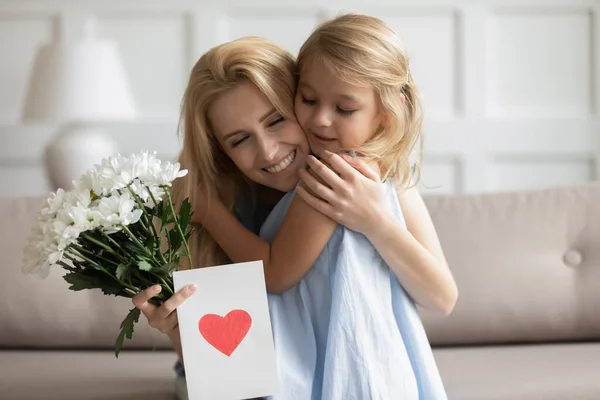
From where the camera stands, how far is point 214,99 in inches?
53.8

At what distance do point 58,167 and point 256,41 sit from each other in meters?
1.35

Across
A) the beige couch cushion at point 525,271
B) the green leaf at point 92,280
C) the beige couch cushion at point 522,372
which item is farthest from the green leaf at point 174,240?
the beige couch cushion at point 525,271

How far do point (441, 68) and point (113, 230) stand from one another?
81.1 inches

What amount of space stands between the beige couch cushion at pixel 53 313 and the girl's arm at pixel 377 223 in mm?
855

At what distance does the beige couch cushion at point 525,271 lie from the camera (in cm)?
188

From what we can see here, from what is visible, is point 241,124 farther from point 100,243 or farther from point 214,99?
point 100,243

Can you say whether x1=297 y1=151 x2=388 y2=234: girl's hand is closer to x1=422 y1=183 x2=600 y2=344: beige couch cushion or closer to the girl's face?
the girl's face

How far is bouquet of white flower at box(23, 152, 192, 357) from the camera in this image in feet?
3.43

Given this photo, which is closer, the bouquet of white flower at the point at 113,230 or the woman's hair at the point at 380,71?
the bouquet of white flower at the point at 113,230

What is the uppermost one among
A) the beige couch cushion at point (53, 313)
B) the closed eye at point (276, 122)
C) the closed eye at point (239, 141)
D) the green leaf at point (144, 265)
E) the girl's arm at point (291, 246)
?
the closed eye at point (276, 122)

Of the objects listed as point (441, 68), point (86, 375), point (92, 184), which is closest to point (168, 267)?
point (92, 184)

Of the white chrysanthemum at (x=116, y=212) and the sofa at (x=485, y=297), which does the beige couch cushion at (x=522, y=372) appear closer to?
the sofa at (x=485, y=297)

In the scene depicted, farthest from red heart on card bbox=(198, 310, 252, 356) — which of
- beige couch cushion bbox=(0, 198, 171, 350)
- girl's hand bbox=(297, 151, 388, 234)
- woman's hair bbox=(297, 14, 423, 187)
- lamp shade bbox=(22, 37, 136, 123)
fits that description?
lamp shade bbox=(22, 37, 136, 123)

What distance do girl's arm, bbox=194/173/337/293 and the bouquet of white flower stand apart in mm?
184
